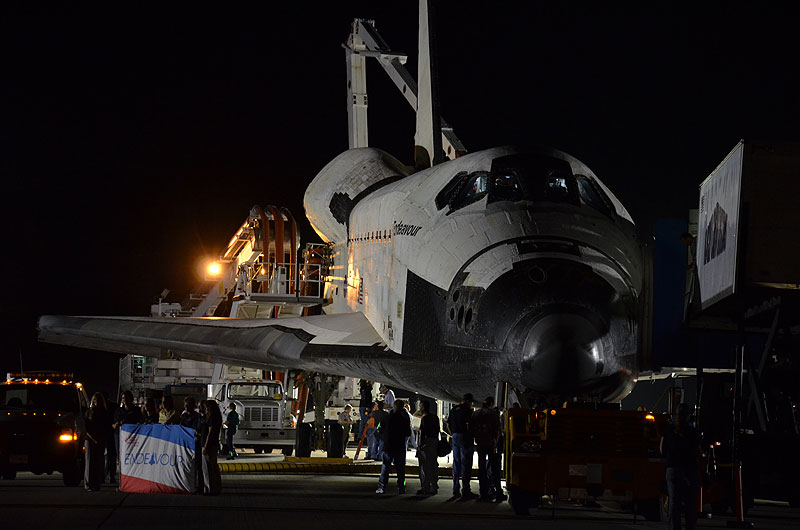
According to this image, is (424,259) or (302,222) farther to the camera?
(302,222)

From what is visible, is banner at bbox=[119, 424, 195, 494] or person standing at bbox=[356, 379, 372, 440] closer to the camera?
banner at bbox=[119, 424, 195, 494]

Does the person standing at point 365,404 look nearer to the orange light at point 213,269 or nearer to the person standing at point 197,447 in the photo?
the person standing at point 197,447

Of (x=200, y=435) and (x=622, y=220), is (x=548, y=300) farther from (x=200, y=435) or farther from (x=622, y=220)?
(x=200, y=435)

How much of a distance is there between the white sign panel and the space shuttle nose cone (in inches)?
48.3

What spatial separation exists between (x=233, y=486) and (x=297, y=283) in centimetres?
824

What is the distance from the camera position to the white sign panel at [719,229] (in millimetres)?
9516

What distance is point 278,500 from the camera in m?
11.3

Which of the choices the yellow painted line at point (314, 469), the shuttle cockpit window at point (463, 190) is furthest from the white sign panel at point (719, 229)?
the yellow painted line at point (314, 469)

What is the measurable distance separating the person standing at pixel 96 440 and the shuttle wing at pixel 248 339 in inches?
95.4

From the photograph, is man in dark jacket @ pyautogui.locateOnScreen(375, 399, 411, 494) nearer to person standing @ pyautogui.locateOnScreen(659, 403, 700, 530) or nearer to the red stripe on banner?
the red stripe on banner

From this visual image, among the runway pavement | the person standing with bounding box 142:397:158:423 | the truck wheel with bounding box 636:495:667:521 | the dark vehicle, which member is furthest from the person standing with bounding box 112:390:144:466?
the truck wheel with bounding box 636:495:667:521

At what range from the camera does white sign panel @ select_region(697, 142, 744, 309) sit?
9.52m

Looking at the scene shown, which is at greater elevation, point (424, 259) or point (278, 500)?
point (424, 259)

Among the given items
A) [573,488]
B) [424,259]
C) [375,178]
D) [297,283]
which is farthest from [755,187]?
[297,283]
